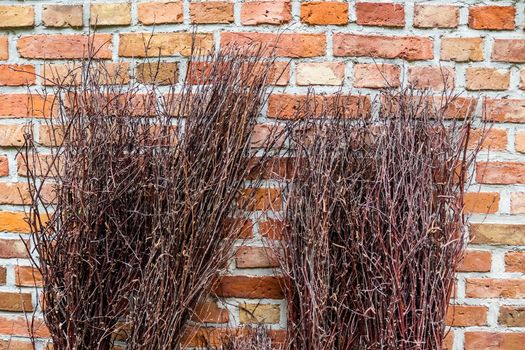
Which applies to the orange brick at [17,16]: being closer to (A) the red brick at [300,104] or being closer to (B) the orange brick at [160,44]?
(B) the orange brick at [160,44]

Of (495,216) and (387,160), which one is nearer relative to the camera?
(387,160)

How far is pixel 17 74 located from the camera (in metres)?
1.73

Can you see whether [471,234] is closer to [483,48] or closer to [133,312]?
[483,48]

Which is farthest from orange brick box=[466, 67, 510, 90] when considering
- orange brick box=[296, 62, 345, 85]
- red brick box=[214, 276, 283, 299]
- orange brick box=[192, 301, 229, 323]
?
orange brick box=[192, 301, 229, 323]

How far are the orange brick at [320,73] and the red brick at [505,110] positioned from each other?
18.0 inches

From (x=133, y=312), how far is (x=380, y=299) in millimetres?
705

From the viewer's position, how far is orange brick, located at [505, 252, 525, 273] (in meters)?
1.69

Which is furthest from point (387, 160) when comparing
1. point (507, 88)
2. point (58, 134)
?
point (58, 134)

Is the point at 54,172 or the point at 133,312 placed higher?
the point at 54,172

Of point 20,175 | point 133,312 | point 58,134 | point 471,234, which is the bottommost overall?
point 133,312

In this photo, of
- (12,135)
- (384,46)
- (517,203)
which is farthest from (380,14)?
(12,135)

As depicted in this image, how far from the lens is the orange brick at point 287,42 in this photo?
169 centimetres

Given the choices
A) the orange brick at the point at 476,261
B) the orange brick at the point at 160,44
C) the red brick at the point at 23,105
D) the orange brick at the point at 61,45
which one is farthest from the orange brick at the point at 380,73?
the red brick at the point at 23,105

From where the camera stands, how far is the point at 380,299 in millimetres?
1551
